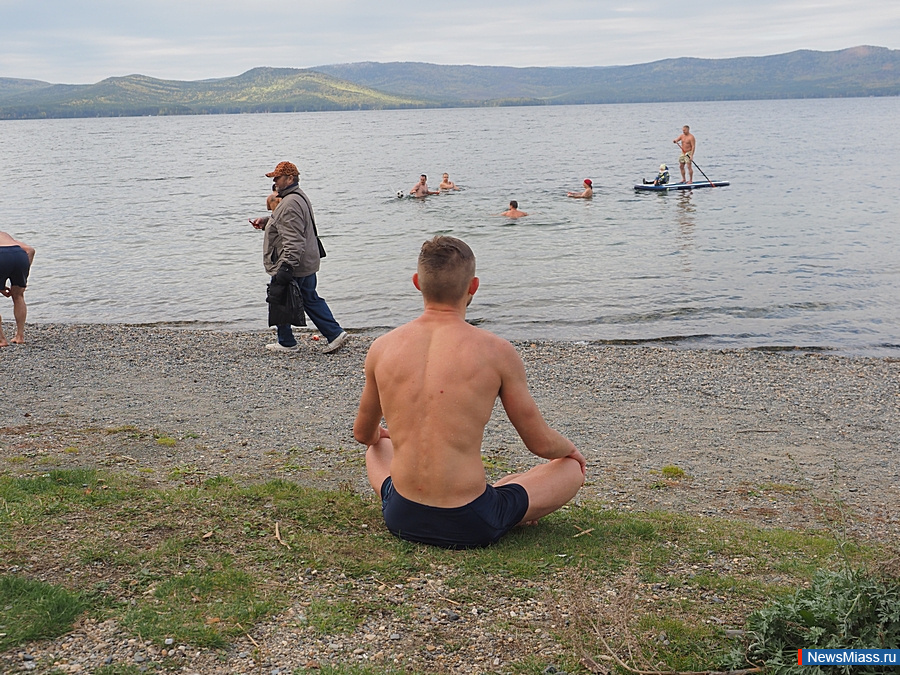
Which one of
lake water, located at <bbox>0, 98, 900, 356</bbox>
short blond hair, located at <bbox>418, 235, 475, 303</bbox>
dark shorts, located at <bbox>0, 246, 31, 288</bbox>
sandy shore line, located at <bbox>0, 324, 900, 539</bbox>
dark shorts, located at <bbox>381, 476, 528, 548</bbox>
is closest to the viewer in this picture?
short blond hair, located at <bbox>418, 235, 475, 303</bbox>

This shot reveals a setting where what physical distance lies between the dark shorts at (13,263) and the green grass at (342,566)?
22.1 ft

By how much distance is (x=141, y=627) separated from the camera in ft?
11.2

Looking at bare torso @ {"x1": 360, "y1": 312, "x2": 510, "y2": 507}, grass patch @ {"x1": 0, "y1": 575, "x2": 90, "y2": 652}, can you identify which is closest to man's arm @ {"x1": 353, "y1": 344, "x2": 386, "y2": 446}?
bare torso @ {"x1": 360, "y1": 312, "x2": 510, "y2": 507}

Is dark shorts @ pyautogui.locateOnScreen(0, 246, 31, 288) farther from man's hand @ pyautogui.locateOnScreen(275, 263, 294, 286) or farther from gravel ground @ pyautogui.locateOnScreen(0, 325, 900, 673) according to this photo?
man's hand @ pyautogui.locateOnScreen(275, 263, 294, 286)

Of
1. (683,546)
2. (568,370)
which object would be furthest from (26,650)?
(568,370)

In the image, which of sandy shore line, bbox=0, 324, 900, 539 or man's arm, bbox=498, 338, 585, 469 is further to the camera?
sandy shore line, bbox=0, 324, 900, 539

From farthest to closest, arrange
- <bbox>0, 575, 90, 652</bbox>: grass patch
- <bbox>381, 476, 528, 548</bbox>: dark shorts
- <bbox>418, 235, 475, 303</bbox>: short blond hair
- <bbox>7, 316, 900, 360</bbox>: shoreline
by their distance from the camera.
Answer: <bbox>7, 316, 900, 360</bbox>: shoreline → <bbox>381, 476, 528, 548</bbox>: dark shorts → <bbox>418, 235, 475, 303</bbox>: short blond hair → <bbox>0, 575, 90, 652</bbox>: grass patch

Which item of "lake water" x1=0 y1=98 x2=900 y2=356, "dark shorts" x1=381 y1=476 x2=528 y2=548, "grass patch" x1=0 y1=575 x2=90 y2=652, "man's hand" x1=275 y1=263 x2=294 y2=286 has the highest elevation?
"man's hand" x1=275 y1=263 x2=294 y2=286

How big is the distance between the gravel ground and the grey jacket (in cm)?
143

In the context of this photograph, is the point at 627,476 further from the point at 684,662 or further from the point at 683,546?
the point at 684,662

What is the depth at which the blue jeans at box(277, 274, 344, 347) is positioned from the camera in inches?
436

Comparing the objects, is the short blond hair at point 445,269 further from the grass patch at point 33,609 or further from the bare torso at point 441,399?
the grass patch at point 33,609

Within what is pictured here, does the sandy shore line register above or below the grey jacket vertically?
below

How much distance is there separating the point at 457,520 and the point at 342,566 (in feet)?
2.18
